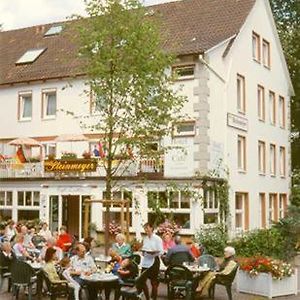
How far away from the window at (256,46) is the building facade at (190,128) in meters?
0.05

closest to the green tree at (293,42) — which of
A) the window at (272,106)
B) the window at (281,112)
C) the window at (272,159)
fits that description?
the window at (281,112)

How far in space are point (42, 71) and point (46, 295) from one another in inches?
727

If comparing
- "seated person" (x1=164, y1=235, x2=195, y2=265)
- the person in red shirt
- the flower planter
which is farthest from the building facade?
"seated person" (x1=164, y1=235, x2=195, y2=265)

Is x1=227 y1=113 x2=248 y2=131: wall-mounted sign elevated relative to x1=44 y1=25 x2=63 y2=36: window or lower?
lower

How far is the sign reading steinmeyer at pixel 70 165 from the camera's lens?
92.2ft

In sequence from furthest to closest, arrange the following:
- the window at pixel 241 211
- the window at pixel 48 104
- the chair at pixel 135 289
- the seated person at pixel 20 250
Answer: the window at pixel 48 104, the window at pixel 241 211, the seated person at pixel 20 250, the chair at pixel 135 289

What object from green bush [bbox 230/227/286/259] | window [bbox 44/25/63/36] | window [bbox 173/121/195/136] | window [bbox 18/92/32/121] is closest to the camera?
green bush [bbox 230/227/286/259]

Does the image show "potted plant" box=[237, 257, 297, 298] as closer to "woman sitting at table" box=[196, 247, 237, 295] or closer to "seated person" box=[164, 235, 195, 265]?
"woman sitting at table" box=[196, 247, 237, 295]

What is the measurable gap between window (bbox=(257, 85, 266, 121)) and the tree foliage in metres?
14.9

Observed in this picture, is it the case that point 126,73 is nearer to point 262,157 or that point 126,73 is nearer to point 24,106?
point 24,106

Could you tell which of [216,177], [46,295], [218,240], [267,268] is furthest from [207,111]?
[46,295]

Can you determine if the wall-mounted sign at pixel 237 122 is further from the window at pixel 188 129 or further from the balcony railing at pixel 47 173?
the balcony railing at pixel 47 173

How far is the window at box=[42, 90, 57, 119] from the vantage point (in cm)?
3182

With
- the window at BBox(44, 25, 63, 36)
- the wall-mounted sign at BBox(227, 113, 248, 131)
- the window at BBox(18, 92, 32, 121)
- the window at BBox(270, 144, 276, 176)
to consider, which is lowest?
the window at BBox(270, 144, 276, 176)
